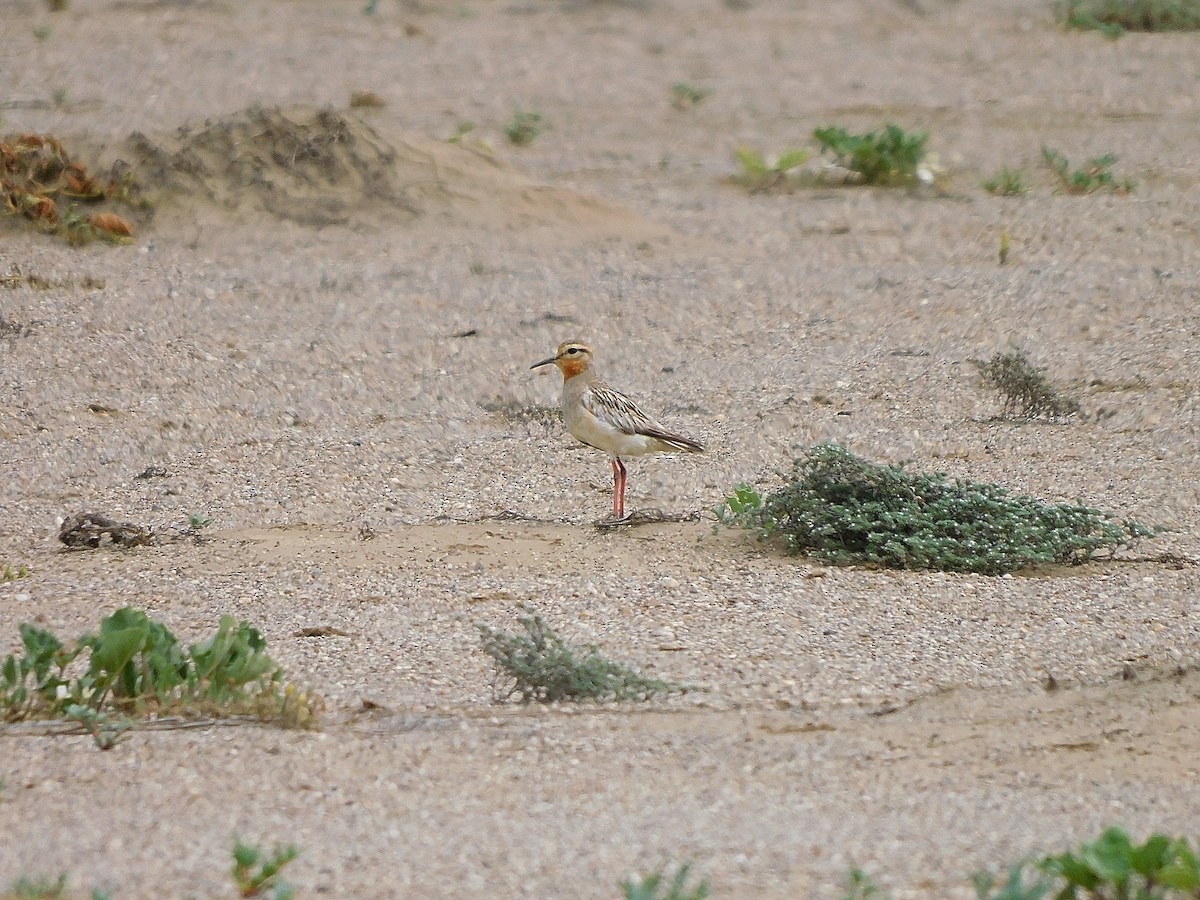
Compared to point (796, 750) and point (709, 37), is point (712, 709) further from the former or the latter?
point (709, 37)

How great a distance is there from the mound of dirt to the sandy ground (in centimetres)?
4

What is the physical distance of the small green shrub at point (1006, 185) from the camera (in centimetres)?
1360

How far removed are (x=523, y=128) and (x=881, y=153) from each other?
3.55m

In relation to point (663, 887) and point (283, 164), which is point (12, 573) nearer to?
point (663, 887)

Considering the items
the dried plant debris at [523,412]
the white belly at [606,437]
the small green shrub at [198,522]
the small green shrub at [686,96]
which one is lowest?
the small green shrub at [198,522]

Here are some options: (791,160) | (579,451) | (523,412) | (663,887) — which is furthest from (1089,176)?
(663,887)

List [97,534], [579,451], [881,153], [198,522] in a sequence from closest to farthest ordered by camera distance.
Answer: [97,534]
[198,522]
[579,451]
[881,153]

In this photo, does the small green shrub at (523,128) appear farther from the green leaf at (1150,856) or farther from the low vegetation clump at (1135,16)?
the green leaf at (1150,856)

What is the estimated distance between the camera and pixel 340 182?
501 inches

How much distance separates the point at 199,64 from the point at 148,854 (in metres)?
14.5

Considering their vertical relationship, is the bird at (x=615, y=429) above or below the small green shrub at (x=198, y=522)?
above

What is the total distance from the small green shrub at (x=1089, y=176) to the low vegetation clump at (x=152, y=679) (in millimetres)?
10175

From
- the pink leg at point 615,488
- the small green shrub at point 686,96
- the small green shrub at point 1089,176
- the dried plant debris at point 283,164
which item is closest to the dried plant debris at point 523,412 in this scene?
the pink leg at point 615,488

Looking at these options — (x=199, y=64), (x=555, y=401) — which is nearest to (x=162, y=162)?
(x=555, y=401)
